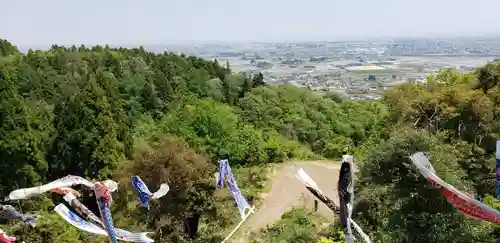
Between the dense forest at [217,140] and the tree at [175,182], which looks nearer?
the dense forest at [217,140]

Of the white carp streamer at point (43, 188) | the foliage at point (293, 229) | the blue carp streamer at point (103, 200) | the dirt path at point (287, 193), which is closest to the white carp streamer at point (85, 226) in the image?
the white carp streamer at point (43, 188)

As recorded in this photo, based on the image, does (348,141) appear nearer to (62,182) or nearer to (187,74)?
(187,74)

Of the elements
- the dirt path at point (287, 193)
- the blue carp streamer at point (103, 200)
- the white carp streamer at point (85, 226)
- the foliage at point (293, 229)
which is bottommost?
the dirt path at point (287, 193)

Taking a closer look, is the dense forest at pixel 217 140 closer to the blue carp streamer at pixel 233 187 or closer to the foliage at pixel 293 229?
the foliage at pixel 293 229

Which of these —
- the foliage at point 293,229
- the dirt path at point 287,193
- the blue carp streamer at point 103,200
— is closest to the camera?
the blue carp streamer at point 103,200

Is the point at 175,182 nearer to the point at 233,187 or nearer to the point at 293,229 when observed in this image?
the point at 233,187

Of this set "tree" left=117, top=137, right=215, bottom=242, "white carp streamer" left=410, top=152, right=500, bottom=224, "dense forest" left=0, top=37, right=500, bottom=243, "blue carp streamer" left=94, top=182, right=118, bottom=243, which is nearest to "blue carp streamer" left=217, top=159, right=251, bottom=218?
"tree" left=117, top=137, right=215, bottom=242

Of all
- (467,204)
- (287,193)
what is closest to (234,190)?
(467,204)

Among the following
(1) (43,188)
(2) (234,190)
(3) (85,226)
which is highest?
(1) (43,188)
